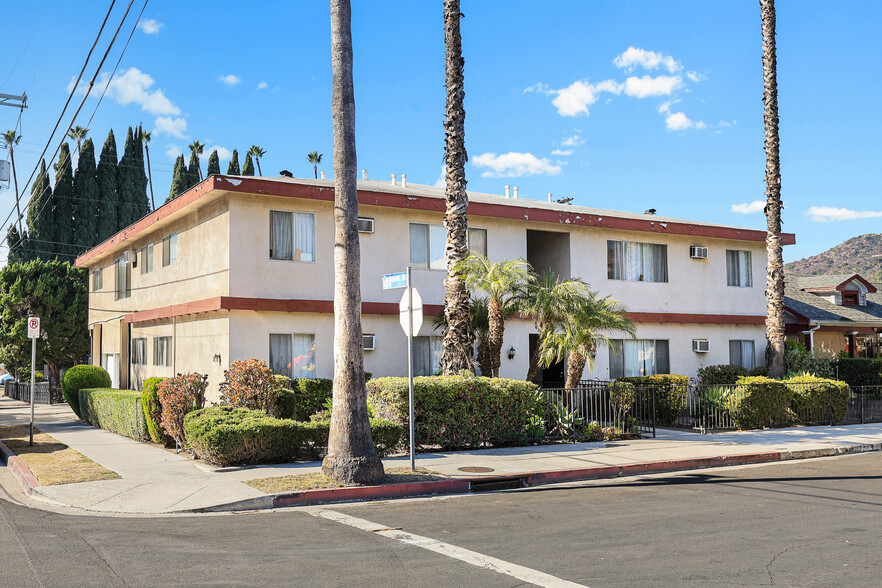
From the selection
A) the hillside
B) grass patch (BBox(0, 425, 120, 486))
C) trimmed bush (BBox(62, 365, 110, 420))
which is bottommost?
grass patch (BBox(0, 425, 120, 486))

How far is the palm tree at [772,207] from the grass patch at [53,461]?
751 inches

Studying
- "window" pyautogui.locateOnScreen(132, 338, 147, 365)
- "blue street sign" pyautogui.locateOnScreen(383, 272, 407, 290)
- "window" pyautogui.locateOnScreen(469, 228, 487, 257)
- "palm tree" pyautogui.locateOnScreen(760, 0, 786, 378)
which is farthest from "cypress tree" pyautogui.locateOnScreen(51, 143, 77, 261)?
"blue street sign" pyautogui.locateOnScreen(383, 272, 407, 290)

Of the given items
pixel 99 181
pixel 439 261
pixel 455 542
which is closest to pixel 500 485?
pixel 455 542

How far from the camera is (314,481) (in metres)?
11.0

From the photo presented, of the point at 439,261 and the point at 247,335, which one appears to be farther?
the point at 439,261

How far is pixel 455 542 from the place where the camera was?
7797mm

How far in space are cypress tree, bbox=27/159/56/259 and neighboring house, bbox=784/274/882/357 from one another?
49.0 meters

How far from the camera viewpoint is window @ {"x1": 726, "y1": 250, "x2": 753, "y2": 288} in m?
25.9

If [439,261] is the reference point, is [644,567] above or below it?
below

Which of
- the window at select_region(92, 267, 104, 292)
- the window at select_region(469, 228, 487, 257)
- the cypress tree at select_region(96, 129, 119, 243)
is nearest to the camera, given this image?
the window at select_region(469, 228, 487, 257)

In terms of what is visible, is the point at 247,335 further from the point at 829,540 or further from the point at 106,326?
the point at 106,326

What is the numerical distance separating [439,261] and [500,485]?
31.6ft

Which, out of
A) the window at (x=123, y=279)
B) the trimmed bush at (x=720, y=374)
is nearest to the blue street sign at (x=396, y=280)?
the trimmed bush at (x=720, y=374)

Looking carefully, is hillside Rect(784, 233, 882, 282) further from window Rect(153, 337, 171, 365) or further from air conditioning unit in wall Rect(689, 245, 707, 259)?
window Rect(153, 337, 171, 365)
